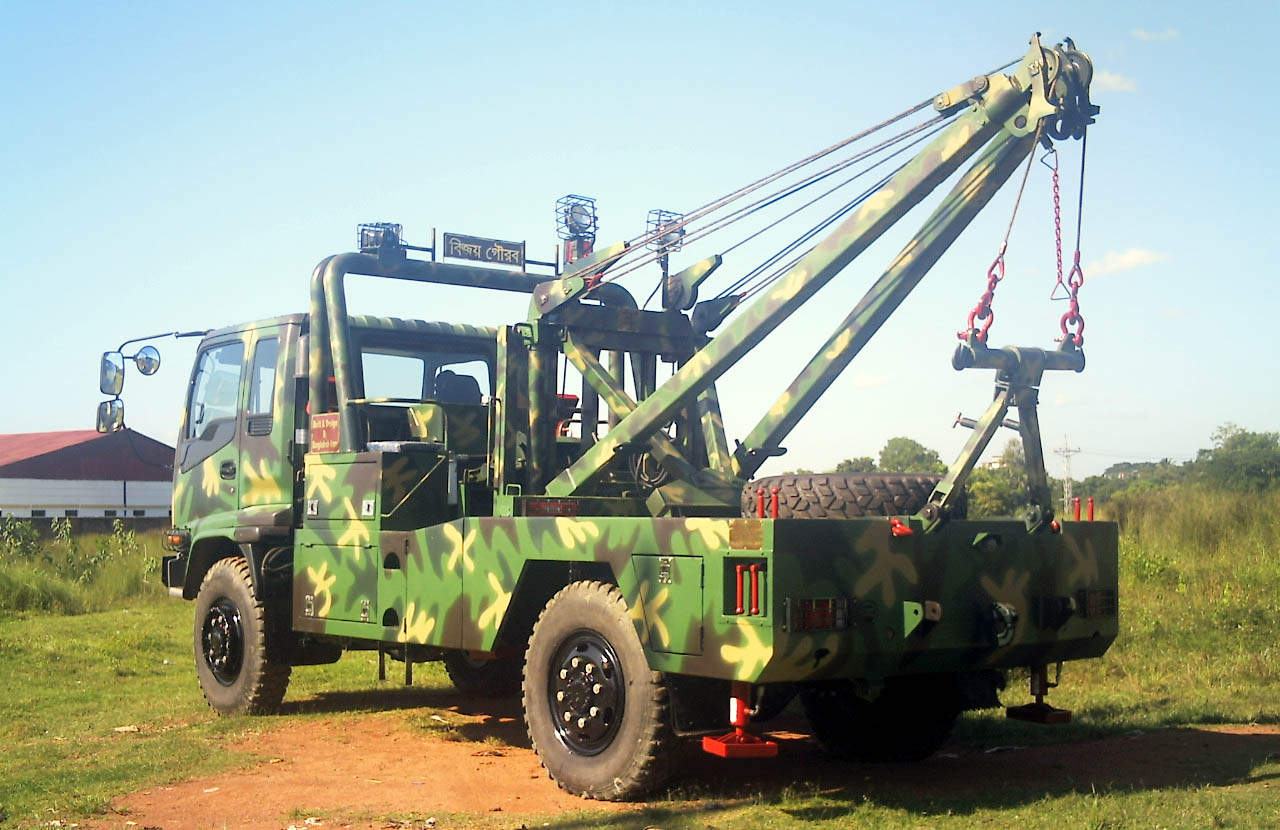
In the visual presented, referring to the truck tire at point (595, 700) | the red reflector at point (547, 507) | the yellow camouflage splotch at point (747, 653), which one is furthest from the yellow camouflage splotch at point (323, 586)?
the yellow camouflage splotch at point (747, 653)

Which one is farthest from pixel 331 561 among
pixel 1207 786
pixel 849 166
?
pixel 1207 786

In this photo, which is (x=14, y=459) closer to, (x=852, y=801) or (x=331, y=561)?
(x=331, y=561)

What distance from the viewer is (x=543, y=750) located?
7414 millimetres

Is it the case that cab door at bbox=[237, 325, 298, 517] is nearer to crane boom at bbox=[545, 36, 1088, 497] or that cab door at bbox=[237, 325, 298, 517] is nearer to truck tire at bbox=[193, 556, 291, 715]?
truck tire at bbox=[193, 556, 291, 715]

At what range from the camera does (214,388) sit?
37.6 feet

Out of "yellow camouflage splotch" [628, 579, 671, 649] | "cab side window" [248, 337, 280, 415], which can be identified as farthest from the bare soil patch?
"cab side window" [248, 337, 280, 415]

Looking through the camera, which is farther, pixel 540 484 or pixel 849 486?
pixel 540 484

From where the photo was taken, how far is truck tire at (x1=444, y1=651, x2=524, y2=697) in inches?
446

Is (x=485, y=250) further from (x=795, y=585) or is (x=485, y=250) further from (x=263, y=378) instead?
(x=795, y=585)

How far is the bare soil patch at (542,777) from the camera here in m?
6.95

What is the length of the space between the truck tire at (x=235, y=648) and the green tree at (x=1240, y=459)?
14746 millimetres

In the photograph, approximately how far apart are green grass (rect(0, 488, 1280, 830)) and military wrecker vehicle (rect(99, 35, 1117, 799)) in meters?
0.50

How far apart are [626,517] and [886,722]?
212 centimetres

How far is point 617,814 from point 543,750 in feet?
2.97
